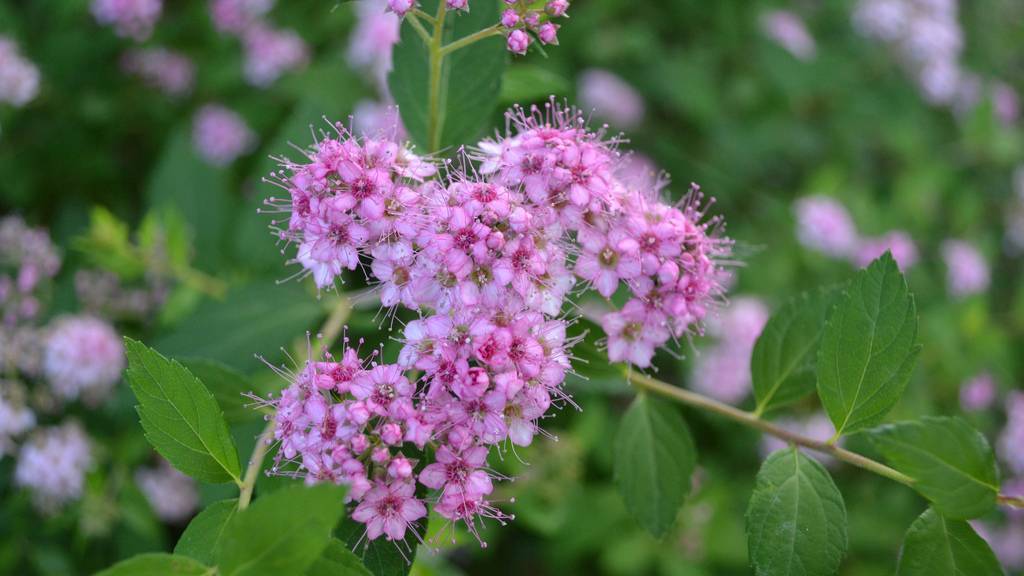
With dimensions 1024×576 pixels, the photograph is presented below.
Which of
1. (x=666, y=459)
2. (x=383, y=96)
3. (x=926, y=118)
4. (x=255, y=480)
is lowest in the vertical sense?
(x=255, y=480)

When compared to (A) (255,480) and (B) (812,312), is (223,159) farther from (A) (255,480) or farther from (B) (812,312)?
(B) (812,312)

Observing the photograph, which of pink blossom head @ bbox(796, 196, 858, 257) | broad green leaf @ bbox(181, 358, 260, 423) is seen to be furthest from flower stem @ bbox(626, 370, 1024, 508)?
pink blossom head @ bbox(796, 196, 858, 257)

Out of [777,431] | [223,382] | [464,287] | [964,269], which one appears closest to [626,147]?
[964,269]

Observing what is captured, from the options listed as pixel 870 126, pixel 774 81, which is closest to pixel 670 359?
pixel 774 81

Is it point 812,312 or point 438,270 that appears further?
point 812,312

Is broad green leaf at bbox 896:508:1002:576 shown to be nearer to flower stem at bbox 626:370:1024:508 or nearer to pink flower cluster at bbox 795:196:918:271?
flower stem at bbox 626:370:1024:508

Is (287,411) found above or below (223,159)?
below
